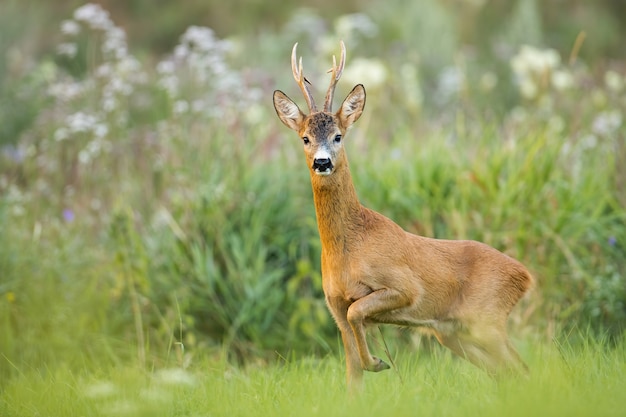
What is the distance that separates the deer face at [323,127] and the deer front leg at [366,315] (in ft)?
2.01

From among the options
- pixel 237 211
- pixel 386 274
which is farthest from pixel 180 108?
pixel 386 274

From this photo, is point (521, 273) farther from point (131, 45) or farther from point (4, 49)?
point (131, 45)

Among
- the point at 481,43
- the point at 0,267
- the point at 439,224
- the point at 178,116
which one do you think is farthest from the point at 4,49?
the point at 481,43

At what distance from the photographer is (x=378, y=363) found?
180 inches

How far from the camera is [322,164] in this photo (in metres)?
4.57

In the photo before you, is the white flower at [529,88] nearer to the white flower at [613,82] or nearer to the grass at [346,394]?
the white flower at [613,82]

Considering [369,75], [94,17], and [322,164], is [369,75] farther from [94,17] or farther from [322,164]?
[322,164]

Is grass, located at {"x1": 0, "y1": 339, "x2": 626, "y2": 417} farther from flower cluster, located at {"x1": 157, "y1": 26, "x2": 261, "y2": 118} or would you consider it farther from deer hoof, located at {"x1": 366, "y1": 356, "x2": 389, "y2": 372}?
flower cluster, located at {"x1": 157, "y1": 26, "x2": 261, "y2": 118}

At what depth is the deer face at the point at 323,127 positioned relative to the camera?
4617 mm

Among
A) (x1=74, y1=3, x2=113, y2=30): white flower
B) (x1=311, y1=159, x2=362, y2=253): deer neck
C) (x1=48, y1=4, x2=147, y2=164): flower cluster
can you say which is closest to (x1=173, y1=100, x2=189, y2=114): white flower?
(x1=48, y1=4, x2=147, y2=164): flower cluster

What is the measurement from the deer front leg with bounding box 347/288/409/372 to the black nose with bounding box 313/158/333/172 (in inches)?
24.2

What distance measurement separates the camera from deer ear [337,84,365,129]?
195 inches

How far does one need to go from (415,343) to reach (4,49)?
6.97 metres

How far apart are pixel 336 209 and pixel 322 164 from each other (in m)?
0.34
